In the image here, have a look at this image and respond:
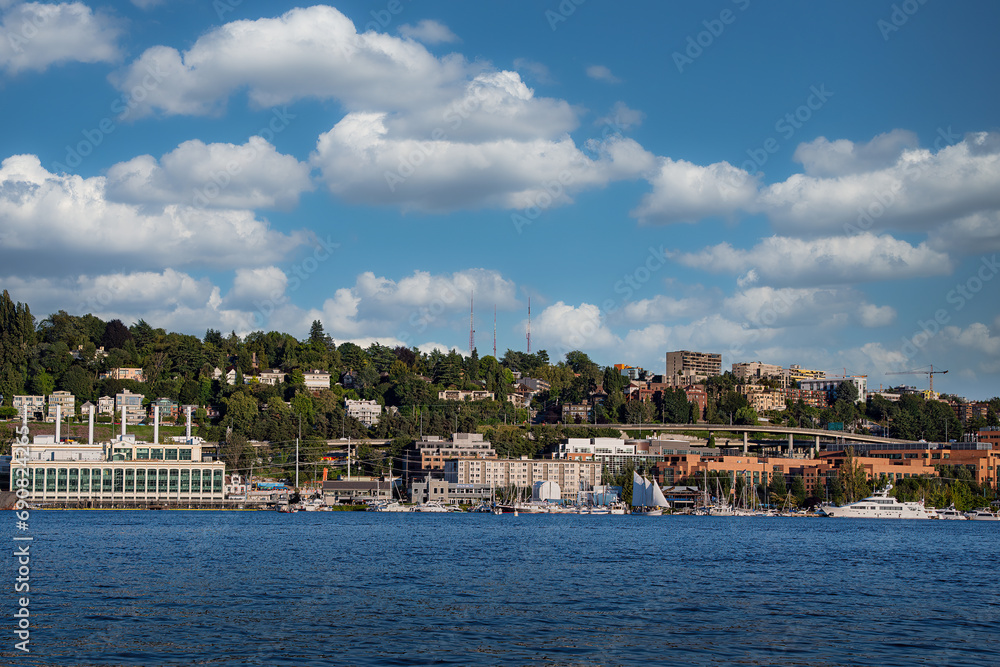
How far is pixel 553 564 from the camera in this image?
153 feet


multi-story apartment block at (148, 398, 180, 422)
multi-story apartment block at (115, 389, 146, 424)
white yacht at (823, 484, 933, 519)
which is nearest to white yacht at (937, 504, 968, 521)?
white yacht at (823, 484, 933, 519)

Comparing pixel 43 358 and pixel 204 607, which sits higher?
pixel 43 358

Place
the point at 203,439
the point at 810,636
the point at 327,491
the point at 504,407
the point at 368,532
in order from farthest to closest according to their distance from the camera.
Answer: the point at 504,407, the point at 203,439, the point at 327,491, the point at 368,532, the point at 810,636

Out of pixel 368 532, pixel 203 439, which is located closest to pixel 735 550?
pixel 368 532

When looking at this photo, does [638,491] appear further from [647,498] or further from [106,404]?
[106,404]

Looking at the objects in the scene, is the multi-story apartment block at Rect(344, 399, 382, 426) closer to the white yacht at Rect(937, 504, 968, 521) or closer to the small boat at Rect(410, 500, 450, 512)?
the small boat at Rect(410, 500, 450, 512)

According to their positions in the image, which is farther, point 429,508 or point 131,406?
point 131,406

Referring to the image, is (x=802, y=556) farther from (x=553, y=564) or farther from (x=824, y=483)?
(x=824, y=483)

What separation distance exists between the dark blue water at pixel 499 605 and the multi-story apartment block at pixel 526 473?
308 ft

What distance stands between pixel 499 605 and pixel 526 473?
414 feet

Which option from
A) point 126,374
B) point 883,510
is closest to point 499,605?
point 883,510

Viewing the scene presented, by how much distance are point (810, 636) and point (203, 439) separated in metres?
147

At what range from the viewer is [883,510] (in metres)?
Result: 118

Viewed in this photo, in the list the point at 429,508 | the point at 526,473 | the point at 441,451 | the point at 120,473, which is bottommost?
the point at 429,508
